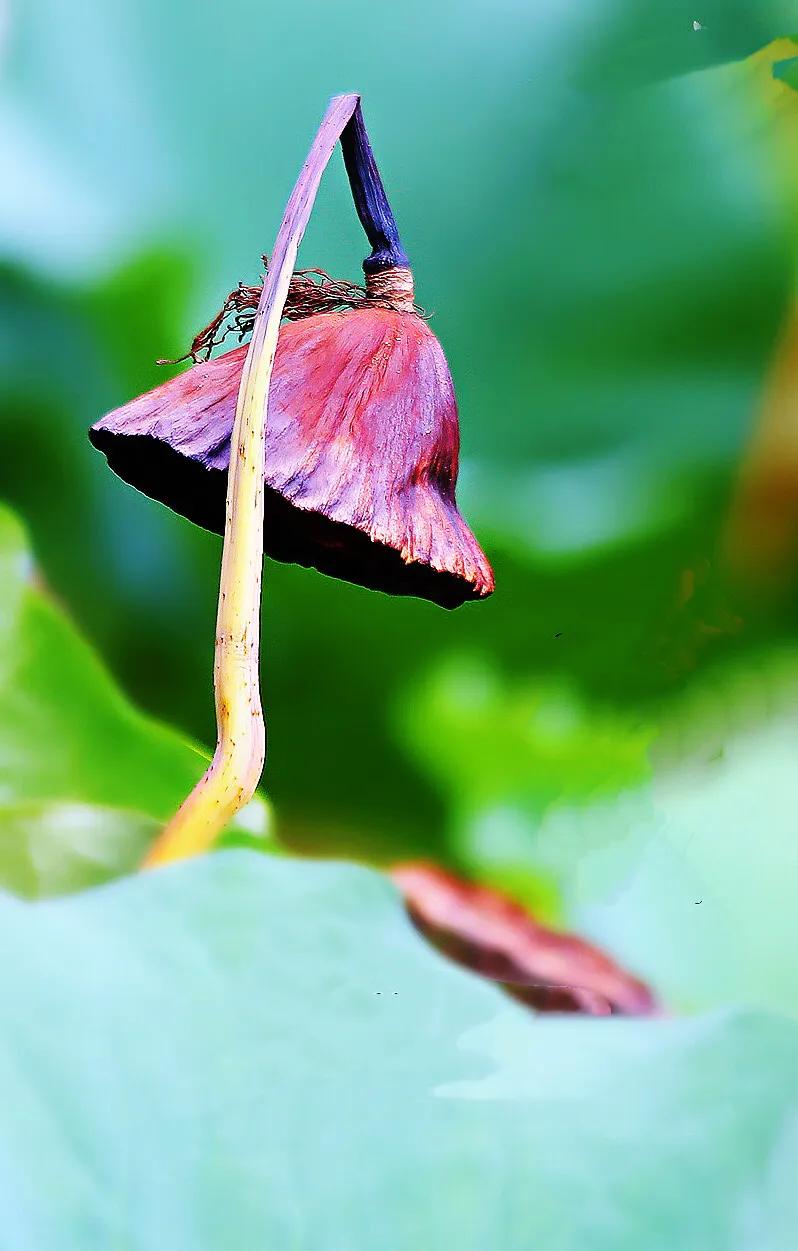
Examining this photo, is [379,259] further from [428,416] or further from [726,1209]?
[726,1209]

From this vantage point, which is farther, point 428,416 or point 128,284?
point 128,284

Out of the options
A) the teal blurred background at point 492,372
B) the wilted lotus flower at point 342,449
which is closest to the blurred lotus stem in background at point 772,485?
the teal blurred background at point 492,372

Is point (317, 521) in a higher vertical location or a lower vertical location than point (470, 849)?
higher

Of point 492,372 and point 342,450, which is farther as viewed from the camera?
point 492,372

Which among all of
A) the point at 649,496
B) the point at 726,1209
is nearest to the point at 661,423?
the point at 649,496

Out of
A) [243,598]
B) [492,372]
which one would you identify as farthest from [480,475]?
[243,598]

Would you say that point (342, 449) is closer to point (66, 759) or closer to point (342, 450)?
point (342, 450)
